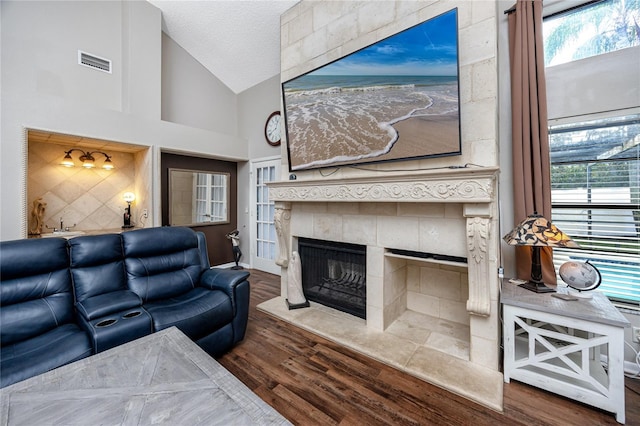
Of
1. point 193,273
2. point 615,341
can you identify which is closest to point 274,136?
point 193,273

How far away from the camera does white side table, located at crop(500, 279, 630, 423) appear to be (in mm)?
1470

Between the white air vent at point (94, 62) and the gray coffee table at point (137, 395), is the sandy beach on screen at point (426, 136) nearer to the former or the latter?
the gray coffee table at point (137, 395)

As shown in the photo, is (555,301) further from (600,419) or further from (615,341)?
(600,419)

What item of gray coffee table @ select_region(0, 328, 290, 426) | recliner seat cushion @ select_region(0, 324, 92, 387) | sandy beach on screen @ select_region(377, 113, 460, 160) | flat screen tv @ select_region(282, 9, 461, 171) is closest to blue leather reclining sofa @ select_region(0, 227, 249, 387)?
recliner seat cushion @ select_region(0, 324, 92, 387)

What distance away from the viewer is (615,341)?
4.83 ft

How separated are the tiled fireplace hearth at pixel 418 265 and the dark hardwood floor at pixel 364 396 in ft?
0.34

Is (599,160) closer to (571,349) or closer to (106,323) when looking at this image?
(571,349)

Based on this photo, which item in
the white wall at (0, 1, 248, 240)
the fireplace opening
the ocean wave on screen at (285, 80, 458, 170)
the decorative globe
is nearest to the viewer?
the decorative globe

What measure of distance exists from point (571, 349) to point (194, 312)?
99.2 inches

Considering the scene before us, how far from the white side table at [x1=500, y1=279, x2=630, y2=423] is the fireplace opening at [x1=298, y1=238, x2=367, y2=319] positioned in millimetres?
1229

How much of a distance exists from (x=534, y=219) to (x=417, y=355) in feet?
4.35

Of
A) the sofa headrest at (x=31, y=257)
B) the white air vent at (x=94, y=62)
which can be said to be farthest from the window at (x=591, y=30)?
the white air vent at (x=94, y=62)

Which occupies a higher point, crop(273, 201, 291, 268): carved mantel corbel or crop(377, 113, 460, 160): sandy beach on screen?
crop(377, 113, 460, 160): sandy beach on screen

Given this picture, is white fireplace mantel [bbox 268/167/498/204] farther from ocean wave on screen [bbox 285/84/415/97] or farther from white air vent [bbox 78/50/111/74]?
white air vent [bbox 78/50/111/74]
